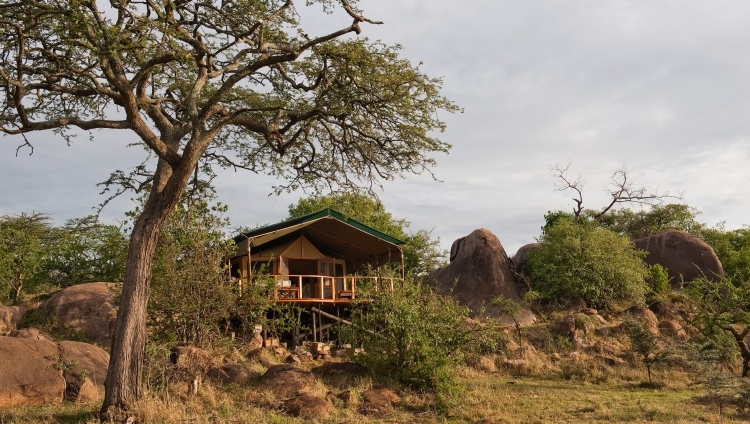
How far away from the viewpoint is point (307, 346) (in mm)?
21031

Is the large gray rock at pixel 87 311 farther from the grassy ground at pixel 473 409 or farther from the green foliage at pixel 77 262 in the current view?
the grassy ground at pixel 473 409

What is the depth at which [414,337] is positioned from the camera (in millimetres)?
13578

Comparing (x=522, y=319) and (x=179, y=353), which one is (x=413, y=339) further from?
(x=522, y=319)

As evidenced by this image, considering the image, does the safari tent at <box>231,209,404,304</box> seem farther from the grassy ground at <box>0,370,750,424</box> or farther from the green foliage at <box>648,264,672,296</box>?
Answer: the green foliage at <box>648,264,672,296</box>

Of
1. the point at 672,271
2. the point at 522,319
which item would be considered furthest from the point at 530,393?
the point at 672,271

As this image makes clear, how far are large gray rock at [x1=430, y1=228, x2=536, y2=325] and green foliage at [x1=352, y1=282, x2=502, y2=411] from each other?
1203 centimetres

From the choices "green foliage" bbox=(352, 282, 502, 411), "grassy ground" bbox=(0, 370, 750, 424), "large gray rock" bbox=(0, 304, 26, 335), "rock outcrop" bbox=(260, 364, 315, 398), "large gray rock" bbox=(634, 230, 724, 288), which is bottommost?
"grassy ground" bbox=(0, 370, 750, 424)

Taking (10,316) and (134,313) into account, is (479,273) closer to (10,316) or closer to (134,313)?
(10,316)

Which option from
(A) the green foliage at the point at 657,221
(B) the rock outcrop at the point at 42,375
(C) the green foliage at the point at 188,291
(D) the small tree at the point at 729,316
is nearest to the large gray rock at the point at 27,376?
(B) the rock outcrop at the point at 42,375

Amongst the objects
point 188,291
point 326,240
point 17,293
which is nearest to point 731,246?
point 326,240

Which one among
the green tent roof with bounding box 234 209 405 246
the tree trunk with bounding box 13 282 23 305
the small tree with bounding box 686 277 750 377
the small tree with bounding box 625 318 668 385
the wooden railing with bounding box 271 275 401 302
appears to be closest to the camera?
the small tree with bounding box 686 277 750 377

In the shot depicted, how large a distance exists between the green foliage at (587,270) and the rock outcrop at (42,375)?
18.6 meters

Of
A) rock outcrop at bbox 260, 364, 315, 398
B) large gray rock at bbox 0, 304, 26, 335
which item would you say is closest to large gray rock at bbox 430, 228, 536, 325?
rock outcrop at bbox 260, 364, 315, 398

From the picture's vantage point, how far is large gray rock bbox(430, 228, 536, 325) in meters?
27.5
